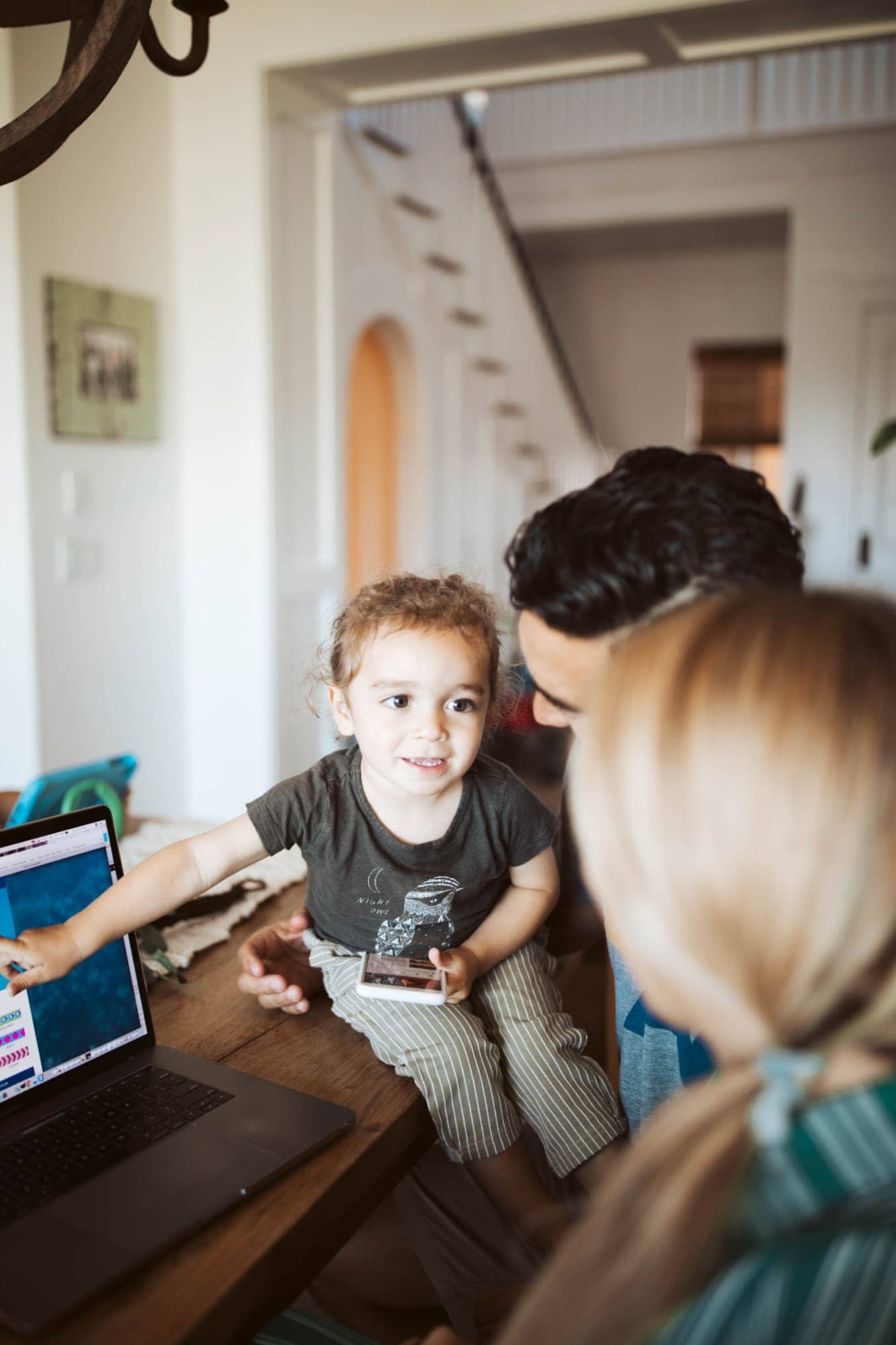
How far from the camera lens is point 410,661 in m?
1.27

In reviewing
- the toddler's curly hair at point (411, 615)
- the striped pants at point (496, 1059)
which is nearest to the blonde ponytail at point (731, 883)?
the striped pants at point (496, 1059)

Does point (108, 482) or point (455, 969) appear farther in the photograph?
point (108, 482)

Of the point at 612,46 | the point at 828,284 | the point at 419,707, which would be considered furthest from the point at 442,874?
the point at 828,284

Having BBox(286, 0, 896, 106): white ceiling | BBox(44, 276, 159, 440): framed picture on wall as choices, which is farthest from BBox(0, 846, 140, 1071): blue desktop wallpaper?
BBox(286, 0, 896, 106): white ceiling

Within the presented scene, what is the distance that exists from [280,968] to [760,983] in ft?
2.74

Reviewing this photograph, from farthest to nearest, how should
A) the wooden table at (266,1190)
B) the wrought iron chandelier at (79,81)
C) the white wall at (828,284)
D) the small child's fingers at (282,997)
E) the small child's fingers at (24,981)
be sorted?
the white wall at (828,284) → the small child's fingers at (282,997) → the small child's fingers at (24,981) → the wrought iron chandelier at (79,81) → the wooden table at (266,1190)

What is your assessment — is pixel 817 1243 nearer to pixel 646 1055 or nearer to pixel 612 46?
pixel 646 1055

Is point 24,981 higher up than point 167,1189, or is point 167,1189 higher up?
point 24,981

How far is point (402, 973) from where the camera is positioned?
1203mm

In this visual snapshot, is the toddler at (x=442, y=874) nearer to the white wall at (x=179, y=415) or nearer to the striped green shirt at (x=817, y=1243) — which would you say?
the striped green shirt at (x=817, y=1243)

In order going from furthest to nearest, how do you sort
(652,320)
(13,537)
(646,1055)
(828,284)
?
(652,320) < (828,284) < (13,537) < (646,1055)

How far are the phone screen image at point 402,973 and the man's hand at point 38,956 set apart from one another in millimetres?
310

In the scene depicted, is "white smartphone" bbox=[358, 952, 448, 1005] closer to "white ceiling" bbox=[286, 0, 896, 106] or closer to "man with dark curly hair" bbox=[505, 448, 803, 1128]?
"man with dark curly hair" bbox=[505, 448, 803, 1128]

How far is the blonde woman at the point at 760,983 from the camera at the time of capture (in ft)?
1.87
